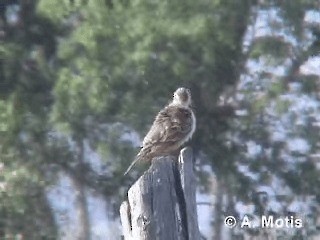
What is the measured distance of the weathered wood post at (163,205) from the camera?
4824 millimetres

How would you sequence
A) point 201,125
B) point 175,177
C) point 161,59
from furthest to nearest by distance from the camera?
point 201,125 → point 161,59 → point 175,177

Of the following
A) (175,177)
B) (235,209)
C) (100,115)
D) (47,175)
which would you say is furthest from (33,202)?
(175,177)

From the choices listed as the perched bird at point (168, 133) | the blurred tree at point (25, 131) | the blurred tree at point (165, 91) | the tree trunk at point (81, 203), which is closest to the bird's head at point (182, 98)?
the perched bird at point (168, 133)

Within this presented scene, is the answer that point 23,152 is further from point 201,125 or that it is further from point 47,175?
point 201,125

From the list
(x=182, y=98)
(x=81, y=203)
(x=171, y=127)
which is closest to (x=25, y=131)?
(x=81, y=203)

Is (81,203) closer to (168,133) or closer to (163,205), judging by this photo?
(168,133)

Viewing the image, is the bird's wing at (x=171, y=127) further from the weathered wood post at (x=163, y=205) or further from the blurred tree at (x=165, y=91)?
the blurred tree at (x=165, y=91)

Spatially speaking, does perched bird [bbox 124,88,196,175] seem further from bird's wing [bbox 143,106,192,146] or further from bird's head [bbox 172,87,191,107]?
bird's head [bbox 172,87,191,107]

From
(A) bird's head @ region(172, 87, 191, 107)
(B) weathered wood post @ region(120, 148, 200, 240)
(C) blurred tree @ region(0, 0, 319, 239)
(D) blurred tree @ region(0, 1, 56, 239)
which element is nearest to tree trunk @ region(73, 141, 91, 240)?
(C) blurred tree @ region(0, 0, 319, 239)

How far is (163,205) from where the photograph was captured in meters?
4.84

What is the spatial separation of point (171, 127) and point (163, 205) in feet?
9.53

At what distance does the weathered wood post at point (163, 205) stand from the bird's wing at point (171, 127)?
272cm

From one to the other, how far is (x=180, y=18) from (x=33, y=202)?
2660mm

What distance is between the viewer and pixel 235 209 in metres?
12.8
